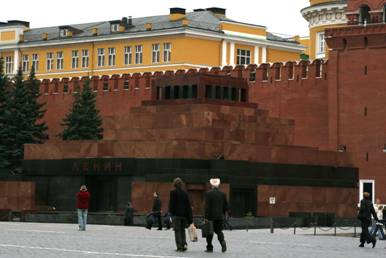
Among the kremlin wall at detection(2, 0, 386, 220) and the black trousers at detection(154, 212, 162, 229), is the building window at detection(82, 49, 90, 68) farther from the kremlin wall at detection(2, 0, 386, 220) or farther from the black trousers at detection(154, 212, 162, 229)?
the black trousers at detection(154, 212, 162, 229)

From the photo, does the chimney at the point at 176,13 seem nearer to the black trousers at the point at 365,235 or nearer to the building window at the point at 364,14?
the building window at the point at 364,14

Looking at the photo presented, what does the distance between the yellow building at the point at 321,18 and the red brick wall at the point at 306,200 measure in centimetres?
2788

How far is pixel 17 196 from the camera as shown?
39.0 metres

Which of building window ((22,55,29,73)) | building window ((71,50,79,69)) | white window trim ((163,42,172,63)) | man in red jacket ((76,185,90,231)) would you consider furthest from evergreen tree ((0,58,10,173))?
man in red jacket ((76,185,90,231))

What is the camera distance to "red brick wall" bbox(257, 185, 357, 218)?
121 feet

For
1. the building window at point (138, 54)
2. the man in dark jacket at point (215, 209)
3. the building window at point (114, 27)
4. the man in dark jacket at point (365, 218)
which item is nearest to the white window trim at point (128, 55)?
the building window at point (138, 54)

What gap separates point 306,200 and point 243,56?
111 ft

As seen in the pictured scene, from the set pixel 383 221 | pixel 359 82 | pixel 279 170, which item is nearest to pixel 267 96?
pixel 359 82

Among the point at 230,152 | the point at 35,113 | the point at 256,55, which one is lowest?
the point at 230,152

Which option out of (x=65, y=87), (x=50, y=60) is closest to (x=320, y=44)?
(x=65, y=87)

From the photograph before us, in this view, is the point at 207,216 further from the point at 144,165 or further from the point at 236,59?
the point at 236,59

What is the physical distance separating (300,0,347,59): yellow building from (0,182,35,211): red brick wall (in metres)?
31.3

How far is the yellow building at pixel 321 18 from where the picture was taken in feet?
221

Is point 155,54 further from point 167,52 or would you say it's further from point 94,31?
point 94,31
